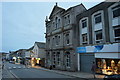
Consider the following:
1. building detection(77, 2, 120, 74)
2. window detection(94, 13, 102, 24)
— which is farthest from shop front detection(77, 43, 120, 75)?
window detection(94, 13, 102, 24)

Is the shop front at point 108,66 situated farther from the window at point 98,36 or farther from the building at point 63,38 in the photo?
the building at point 63,38

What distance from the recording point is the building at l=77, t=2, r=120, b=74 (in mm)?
15391

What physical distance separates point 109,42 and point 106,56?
180cm

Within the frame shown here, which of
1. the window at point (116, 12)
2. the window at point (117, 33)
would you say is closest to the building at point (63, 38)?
the window at point (117, 33)

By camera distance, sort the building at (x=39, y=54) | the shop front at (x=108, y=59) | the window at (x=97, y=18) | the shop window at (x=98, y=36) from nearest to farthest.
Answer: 1. the shop front at (x=108, y=59)
2. the shop window at (x=98, y=36)
3. the window at (x=97, y=18)
4. the building at (x=39, y=54)

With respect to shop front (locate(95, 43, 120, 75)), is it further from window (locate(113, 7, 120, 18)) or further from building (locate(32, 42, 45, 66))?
building (locate(32, 42, 45, 66))

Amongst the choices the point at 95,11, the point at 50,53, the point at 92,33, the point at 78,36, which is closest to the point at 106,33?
the point at 92,33

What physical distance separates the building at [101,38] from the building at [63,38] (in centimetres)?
131

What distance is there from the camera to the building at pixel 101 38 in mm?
→ 15391

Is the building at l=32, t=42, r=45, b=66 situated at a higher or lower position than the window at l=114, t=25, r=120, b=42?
lower

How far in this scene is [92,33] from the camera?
18.8m

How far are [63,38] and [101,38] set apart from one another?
867 cm

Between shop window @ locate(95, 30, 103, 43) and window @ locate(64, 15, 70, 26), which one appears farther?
window @ locate(64, 15, 70, 26)

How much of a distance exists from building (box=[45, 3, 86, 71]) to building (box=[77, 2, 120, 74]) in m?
1.31
